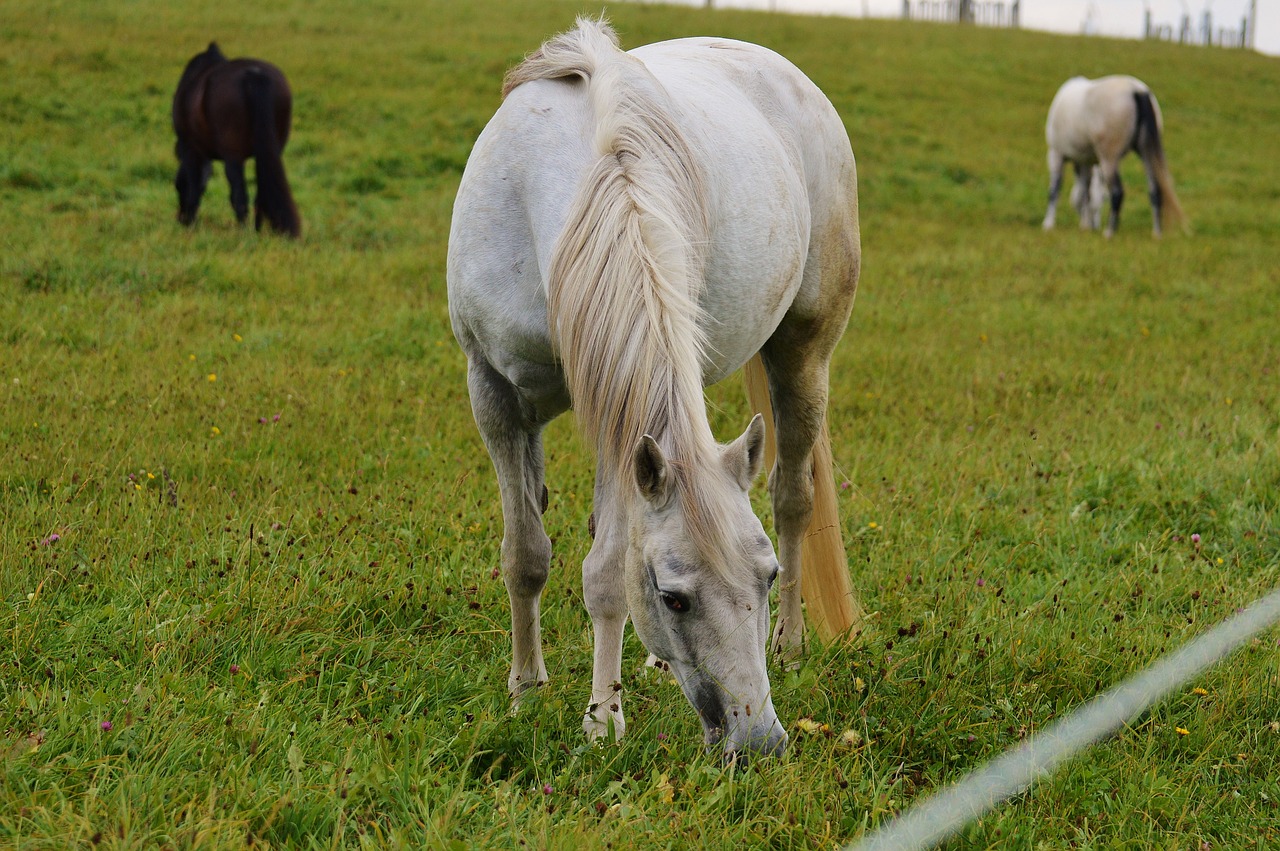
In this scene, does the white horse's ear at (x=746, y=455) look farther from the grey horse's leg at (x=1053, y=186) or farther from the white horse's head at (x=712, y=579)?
the grey horse's leg at (x=1053, y=186)

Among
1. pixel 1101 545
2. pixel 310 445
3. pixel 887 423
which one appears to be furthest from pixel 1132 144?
pixel 310 445

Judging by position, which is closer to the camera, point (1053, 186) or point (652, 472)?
point (652, 472)

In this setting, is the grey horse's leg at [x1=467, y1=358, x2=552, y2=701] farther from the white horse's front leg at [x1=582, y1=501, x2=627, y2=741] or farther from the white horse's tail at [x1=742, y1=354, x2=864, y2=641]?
the white horse's tail at [x1=742, y1=354, x2=864, y2=641]

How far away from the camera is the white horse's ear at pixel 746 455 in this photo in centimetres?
208

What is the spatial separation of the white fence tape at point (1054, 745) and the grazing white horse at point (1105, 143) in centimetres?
1110

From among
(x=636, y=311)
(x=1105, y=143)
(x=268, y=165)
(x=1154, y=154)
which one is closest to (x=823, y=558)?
(x=636, y=311)

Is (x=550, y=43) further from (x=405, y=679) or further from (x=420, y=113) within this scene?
(x=420, y=113)

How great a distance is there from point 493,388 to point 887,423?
325 centimetres

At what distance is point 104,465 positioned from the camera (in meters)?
3.97

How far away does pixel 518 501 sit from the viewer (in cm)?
287

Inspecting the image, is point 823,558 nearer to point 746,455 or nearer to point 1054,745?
point 1054,745

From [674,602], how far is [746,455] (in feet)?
1.08

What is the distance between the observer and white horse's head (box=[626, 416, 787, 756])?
6.59ft

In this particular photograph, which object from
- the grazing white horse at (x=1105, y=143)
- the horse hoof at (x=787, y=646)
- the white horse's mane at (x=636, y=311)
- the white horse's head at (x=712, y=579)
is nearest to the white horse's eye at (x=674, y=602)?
the white horse's head at (x=712, y=579)
